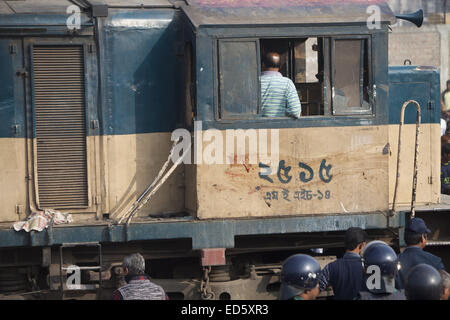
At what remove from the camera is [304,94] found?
9.25 metres

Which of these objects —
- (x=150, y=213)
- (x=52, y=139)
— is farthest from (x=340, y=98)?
(x=52, y=139)

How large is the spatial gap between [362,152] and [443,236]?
58.2 inches

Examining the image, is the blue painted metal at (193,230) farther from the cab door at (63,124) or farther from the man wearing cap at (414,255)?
the man wearing cap at (414,255)

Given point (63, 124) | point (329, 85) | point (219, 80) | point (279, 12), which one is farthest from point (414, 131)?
point (63, 124)

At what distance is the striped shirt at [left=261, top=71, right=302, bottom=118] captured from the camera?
8008 mm

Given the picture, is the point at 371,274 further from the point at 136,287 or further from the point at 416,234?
the point at 136,287

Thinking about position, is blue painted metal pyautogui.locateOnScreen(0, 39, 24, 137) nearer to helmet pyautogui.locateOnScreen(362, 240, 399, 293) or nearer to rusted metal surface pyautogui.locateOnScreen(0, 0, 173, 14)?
rusted metal surface pyautogui.locateOnScreen(0, 0, 173, 14)

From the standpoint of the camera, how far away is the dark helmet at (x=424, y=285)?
191 inches

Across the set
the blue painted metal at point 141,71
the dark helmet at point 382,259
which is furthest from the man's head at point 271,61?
the dark helmet at point 382,259

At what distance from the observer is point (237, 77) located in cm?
791

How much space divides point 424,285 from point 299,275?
1.02 meters
